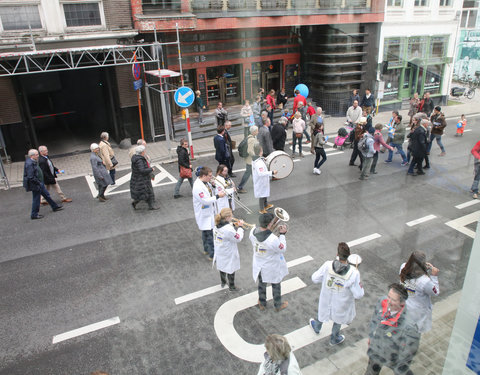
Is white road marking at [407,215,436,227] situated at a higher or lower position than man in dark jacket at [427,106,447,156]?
lower

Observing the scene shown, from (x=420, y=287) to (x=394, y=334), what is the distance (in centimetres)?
82

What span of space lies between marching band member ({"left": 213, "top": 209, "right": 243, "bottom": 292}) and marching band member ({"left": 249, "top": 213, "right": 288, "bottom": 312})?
1.18 feet

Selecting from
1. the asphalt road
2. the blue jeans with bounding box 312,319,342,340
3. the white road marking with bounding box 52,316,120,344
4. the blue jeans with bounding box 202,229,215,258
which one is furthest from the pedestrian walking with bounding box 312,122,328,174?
the white road marking with bounding box 52,316,120,344

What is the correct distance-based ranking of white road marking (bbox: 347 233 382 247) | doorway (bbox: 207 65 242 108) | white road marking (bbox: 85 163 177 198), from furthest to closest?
doorway (bbox: 207 65 242 108) → white road marking (bbox: 85 163 177 198) → white road marking (bbox: 347 233 382 247)

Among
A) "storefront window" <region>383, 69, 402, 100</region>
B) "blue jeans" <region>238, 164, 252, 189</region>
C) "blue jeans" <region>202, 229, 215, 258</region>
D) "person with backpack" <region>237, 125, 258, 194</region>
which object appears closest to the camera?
"blue jeans" <region>202, 229, 215, 258</region>

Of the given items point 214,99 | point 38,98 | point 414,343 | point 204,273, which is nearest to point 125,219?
point 204,273

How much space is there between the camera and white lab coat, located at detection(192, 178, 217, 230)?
659 centimetres

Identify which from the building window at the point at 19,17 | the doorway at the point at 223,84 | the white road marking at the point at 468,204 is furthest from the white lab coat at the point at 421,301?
the doorway at the point at 223,84

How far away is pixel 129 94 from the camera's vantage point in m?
14.8

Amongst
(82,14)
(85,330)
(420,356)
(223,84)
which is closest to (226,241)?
(85,330)

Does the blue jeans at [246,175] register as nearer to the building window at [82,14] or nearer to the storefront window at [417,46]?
the storefront window at [417,46]

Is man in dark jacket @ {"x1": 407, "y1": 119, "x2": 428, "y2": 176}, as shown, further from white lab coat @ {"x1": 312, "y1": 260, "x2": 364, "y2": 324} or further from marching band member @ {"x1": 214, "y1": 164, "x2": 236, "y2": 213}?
white lab coat @ {"x1": 312, "y1": 260, "x2": 364, "y2": 324}

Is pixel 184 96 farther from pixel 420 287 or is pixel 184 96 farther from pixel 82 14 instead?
pixel 420 287

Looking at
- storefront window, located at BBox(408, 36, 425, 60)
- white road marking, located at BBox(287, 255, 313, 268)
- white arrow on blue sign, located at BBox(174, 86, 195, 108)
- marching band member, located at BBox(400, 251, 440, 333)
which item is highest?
storefront window, located at BBox(408, 36, 425, 60)
